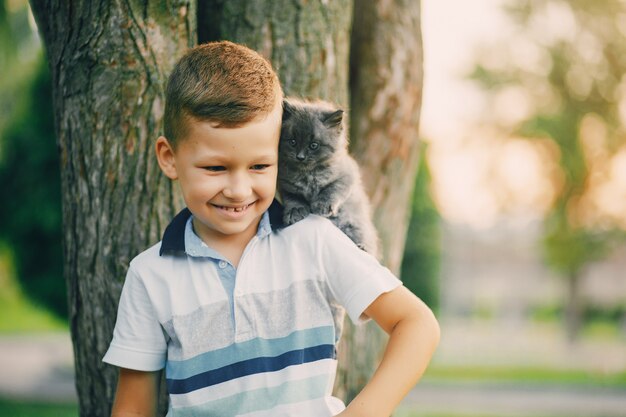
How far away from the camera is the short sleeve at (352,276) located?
6.12 feet

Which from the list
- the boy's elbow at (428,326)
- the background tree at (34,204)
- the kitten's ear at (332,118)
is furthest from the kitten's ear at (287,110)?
the background tree at (34,204)

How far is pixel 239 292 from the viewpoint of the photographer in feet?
6.29

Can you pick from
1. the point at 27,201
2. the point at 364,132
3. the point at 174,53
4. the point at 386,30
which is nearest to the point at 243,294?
the point at 174,53

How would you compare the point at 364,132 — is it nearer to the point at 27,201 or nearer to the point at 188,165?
the point at 188,165

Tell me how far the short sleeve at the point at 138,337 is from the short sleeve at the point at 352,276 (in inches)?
21.5

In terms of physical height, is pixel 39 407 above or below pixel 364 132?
below

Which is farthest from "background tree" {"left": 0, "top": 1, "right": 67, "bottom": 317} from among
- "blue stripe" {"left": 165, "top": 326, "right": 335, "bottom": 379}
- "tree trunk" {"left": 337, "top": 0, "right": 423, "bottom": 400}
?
"blue stripe" {"left": 165, "top": 326, "right": 335, "bottom": 379}

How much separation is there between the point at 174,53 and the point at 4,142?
8447mm

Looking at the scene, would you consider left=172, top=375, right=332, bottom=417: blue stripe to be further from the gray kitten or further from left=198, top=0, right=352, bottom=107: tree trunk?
left=198, top=0, right=352, bottom=107: tree trunk

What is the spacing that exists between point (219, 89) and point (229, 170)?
0.23 m

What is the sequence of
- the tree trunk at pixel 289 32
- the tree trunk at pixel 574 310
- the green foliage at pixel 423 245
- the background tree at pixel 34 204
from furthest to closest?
1. the tree trunk at pixel 574 310
2. the green foliage at pixel 423 245
3. the background tree at pixel 34 204
4. the tree trunk at pixel 289 32

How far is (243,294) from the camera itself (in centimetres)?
192

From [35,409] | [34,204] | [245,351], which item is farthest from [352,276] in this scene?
[34,204]

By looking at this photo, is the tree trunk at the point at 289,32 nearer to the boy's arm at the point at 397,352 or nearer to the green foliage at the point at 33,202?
the boy's arm at the point at 397,352
